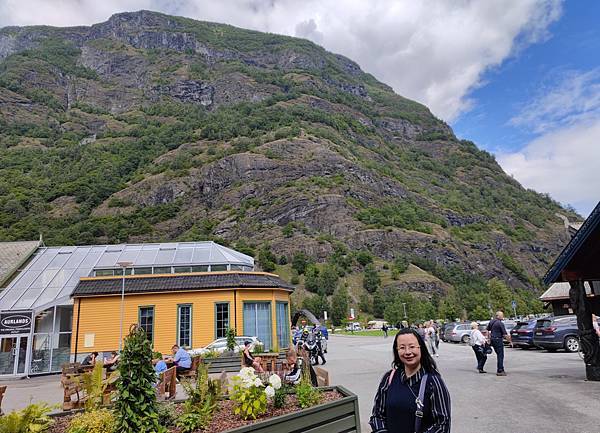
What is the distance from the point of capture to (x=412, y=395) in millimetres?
2998

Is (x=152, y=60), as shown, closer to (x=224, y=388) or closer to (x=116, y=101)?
(x=116, y=101)

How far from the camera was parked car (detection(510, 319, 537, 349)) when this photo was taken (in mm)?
19734

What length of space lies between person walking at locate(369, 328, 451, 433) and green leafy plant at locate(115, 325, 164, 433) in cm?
336

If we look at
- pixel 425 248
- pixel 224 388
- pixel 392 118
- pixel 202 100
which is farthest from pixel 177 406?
pixel 392 118

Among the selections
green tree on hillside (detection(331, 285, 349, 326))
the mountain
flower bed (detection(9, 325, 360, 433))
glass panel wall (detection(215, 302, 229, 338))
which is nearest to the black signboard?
glass panel wall (detection(215, 302, 229, 338))

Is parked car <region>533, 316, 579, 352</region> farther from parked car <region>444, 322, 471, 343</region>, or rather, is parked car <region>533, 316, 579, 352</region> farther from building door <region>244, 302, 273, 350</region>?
building door <region>244, 302, 273, 350</region>

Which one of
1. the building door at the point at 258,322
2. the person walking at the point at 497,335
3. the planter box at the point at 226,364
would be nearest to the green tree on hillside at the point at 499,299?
the building door at the point at 258,322

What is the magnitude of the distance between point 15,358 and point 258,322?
38.2 ft

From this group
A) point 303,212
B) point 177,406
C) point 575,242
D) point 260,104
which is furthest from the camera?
point 260,104

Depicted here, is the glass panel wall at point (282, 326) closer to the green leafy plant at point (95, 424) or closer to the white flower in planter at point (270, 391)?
the white flower in planter at point (270, 391)

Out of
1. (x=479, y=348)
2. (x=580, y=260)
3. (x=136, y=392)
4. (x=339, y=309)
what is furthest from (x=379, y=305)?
(x=136, y=392)

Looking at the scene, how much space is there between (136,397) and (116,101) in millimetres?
180768

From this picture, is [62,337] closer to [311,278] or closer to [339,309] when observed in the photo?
[339,309]

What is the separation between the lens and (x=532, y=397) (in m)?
8.63
